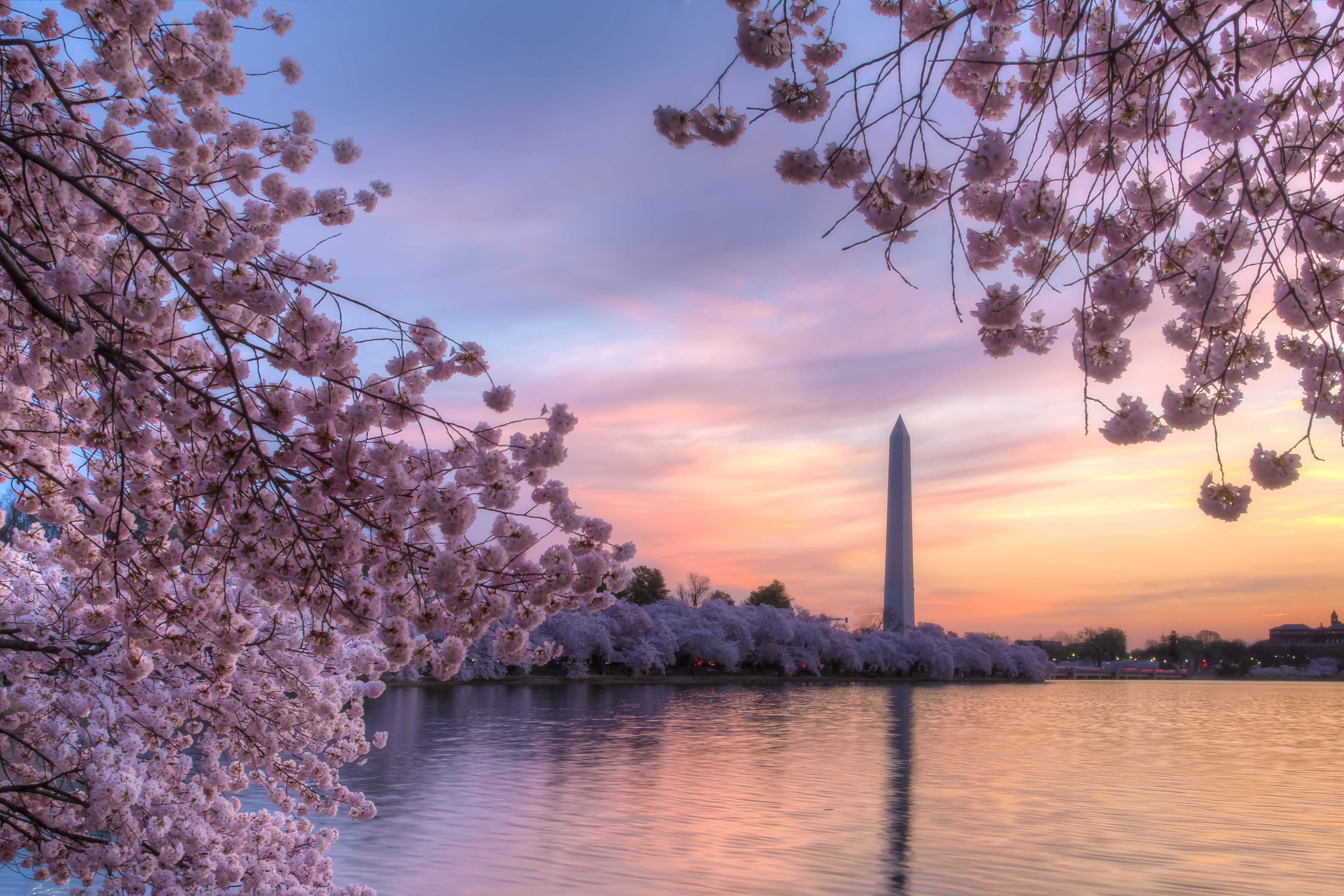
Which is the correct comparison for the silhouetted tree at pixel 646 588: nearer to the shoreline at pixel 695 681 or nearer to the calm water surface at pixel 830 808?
the shoreline at pixel 695 681

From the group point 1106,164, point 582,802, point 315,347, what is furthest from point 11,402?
point 582,802

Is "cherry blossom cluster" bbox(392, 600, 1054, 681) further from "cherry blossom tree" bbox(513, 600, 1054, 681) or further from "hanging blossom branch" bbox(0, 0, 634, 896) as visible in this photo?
"hanging blossom branch" bbox(0, 0, 634, 896)

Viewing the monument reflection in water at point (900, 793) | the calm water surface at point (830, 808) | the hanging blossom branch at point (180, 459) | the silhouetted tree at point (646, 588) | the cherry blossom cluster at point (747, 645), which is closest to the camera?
the hanging blossom branch at point (180, 459)

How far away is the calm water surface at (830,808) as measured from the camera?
12.1 metres

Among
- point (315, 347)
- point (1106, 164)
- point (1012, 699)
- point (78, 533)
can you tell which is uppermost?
point (1106, 164)

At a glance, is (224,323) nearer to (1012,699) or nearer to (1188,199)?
(1188,199)

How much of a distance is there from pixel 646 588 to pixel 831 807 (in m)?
58.4

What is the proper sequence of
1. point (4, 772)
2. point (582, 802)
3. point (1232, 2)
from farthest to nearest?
point (582, 802) < point (4, 772) < point (1232, 2)

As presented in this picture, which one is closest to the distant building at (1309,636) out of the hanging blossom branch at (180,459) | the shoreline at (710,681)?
the shoreline at (710,681)

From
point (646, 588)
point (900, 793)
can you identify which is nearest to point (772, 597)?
point (646, 588)

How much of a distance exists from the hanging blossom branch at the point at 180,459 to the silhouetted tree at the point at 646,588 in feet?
216

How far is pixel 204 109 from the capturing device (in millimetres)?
4363

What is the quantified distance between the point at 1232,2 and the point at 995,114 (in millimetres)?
971

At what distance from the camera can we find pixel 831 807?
54.0 ft
